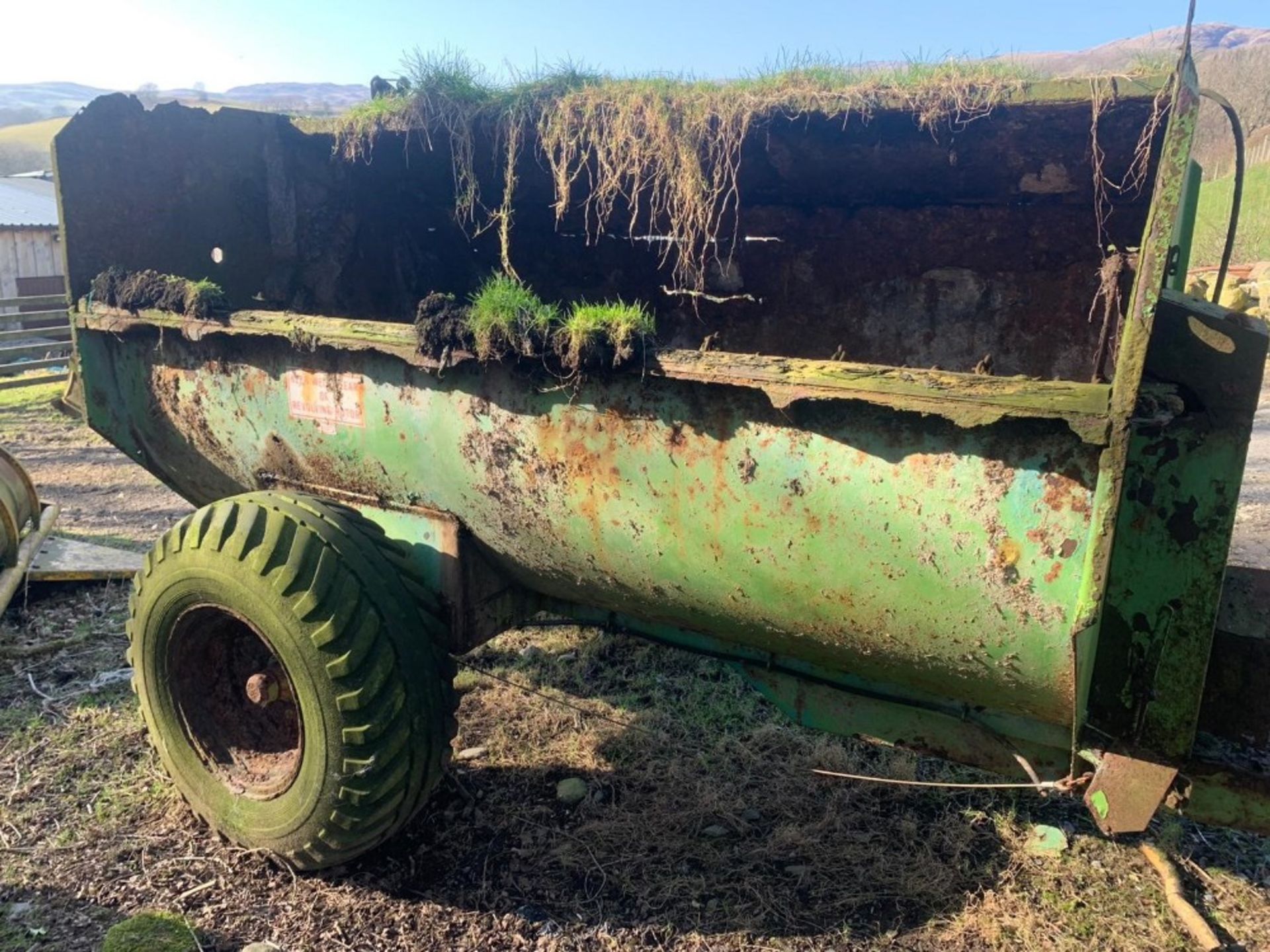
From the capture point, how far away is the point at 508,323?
2.13m

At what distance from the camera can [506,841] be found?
262 cm

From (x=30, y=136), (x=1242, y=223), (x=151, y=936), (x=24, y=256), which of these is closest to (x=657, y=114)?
(x=151, y=936)

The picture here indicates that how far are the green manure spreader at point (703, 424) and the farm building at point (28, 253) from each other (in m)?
14.3

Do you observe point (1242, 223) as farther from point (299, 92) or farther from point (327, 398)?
point (299, 92)

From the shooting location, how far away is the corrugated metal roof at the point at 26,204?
52.1 feet

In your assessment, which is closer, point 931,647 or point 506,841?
point 931,647

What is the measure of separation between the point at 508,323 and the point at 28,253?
17487 mm

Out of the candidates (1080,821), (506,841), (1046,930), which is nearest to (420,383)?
(506,841)

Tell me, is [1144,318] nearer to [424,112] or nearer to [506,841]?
[506,841]

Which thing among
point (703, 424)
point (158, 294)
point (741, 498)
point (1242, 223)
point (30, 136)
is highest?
point (30, 136)

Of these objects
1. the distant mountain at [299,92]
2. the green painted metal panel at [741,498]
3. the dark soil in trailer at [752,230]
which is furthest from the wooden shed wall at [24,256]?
the distant mountain at [299,92]

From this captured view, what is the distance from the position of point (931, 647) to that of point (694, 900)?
1052 mm

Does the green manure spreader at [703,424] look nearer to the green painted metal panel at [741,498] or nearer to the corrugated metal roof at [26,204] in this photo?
the green painted metal panel at [741,498]

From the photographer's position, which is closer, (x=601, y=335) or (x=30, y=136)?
(x=601, y=335)
